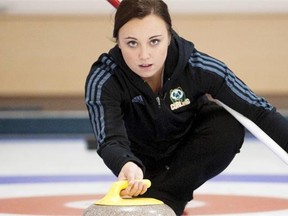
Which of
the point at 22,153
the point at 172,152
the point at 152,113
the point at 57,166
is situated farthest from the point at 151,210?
the point at 22,153

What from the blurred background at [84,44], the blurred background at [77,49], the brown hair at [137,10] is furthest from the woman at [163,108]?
the blurred background at [84,44]

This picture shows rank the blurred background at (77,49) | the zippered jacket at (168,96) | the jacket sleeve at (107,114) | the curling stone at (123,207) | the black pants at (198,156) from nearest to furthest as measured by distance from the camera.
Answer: the curling stone at (123,207) < the jacket sleeve at (107,114) < the zippered jacket at (168,96) < the black pants at (198,156) < the blurred background at (77,49)

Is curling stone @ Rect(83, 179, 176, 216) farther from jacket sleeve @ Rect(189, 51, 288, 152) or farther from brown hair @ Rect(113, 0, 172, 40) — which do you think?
jacket sleeve @ Rect(189, 51, 288, 152)

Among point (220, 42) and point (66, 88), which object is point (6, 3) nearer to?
point (66, 88)

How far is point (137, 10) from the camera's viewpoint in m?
1.94

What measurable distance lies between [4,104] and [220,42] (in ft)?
4.78

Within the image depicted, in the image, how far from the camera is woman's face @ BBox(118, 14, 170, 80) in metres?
1.93

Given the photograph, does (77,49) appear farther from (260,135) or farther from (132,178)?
(132,178)

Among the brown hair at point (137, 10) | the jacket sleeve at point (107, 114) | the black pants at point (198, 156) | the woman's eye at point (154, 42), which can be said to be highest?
the brown hair at point (137, 10)

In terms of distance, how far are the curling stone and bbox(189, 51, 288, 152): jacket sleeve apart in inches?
23.8

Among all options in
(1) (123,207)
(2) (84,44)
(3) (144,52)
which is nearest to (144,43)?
(3) (144,52)

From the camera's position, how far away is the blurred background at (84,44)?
5266mm

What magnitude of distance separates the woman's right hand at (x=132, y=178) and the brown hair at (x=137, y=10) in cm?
36

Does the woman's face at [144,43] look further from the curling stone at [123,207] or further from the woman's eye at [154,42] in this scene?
the curling stone at [123,207]
